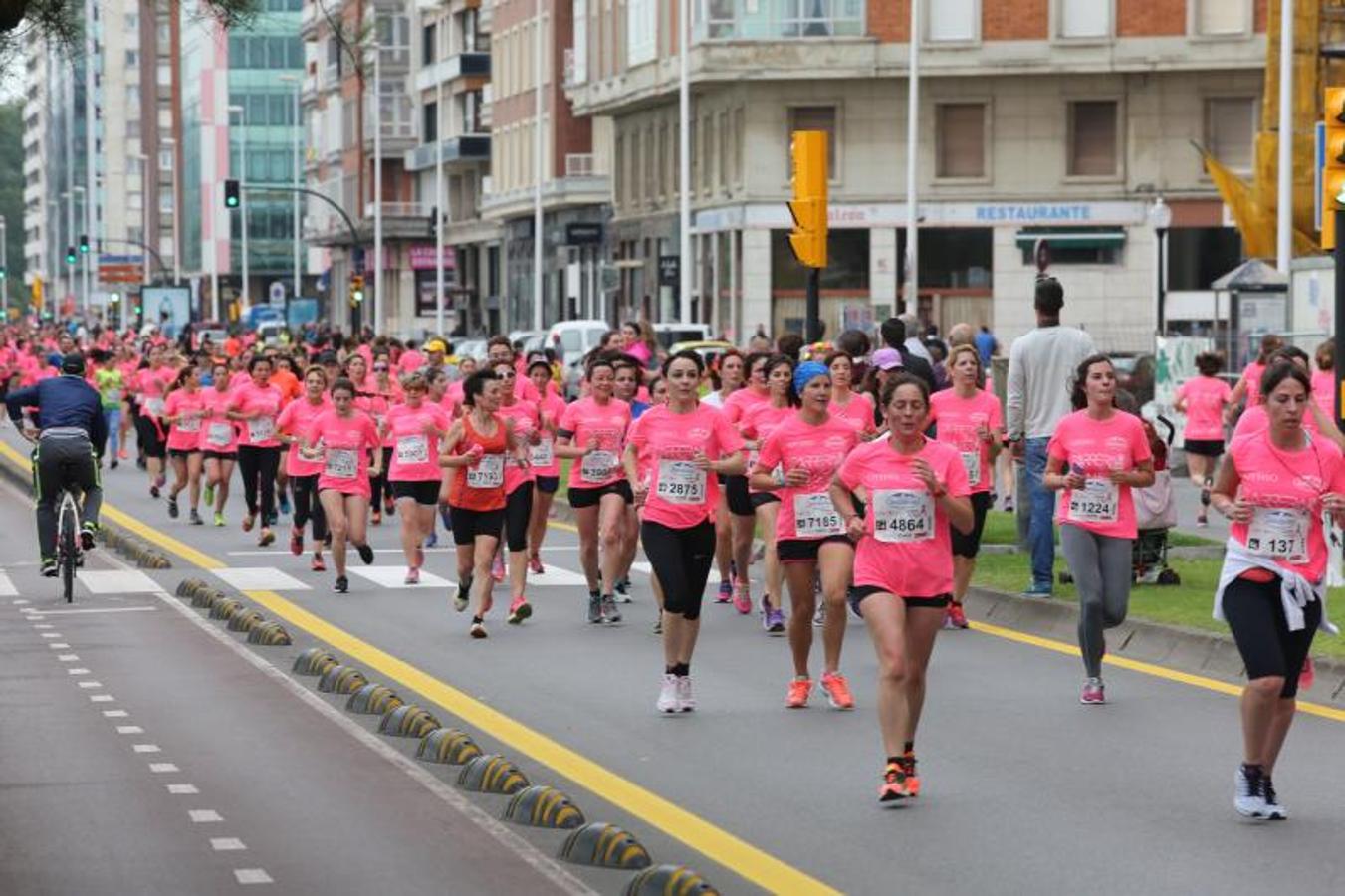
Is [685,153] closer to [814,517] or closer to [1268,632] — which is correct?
[814,517]

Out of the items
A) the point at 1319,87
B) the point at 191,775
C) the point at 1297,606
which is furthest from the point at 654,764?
the point at 1319,87

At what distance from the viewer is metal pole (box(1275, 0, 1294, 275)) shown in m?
41.8

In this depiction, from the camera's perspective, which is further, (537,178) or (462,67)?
(462,67)

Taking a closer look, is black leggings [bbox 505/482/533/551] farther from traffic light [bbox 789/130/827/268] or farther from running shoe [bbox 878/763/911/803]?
running shoe [bbox 878/763/911/803]

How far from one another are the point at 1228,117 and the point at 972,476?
152 feet

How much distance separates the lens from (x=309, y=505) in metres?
25.3

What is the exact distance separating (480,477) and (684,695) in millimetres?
4959

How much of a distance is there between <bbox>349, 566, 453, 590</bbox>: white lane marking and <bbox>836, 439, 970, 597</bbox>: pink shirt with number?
1098 cm

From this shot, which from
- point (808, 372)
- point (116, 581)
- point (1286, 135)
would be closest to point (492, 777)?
point (808, 372)

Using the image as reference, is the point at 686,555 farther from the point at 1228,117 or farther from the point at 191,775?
the point at 1228,117

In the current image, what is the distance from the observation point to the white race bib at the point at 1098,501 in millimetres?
15109

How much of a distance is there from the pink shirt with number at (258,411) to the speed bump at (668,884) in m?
19.6

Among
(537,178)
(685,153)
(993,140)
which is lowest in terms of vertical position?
(537,178)

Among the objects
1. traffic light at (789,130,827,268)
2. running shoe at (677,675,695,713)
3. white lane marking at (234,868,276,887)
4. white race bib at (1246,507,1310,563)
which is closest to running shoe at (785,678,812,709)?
running shoe at (677,675,695,713)
